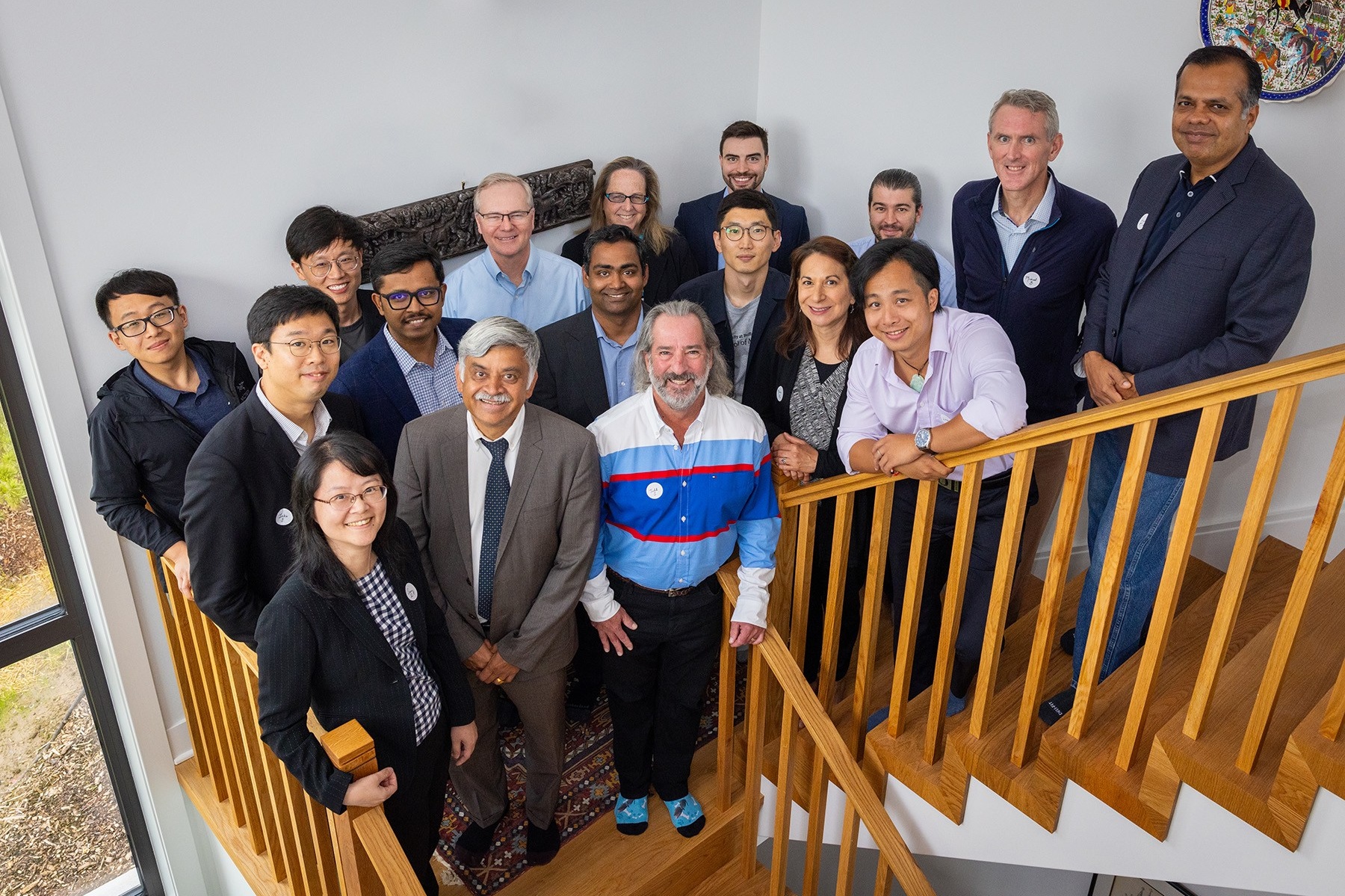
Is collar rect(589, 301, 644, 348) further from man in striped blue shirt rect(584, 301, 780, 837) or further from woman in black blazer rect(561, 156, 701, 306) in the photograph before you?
woman in black blazer rect(561, 156, 701, 306)

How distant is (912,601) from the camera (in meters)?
2.60

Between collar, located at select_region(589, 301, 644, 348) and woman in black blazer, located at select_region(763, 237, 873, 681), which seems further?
collar, located at select_region(589, 301, 644, 348)

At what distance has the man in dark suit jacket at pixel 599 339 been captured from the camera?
3.08m

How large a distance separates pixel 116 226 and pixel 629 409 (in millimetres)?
1698

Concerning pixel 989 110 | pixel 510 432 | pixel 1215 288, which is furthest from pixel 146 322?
pixel 989 110

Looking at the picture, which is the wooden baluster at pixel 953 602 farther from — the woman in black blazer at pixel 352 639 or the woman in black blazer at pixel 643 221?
the woman in black blazer at pixel 643 221

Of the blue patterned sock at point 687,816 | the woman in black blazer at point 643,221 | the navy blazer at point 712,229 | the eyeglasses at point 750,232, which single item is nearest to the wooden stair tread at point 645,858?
Answer: the blue patterned sock at point 687,816

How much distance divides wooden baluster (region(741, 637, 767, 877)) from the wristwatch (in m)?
0.83

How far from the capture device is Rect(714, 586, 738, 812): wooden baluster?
9.47 ft

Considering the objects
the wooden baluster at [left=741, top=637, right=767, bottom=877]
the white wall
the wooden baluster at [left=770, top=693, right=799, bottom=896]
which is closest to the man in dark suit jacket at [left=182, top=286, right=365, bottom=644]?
the wooden baluster at [left=741, top=637, right=767, bottom=877]

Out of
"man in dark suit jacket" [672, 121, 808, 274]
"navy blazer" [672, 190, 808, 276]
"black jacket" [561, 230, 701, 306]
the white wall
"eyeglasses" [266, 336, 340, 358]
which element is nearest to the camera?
"eyeglasses" [266, 336, 340, 358]

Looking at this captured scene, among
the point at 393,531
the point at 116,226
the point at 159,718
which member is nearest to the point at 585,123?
the point at 116,226

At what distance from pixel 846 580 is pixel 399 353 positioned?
1.58m

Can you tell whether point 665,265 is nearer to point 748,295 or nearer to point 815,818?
point 748,295
